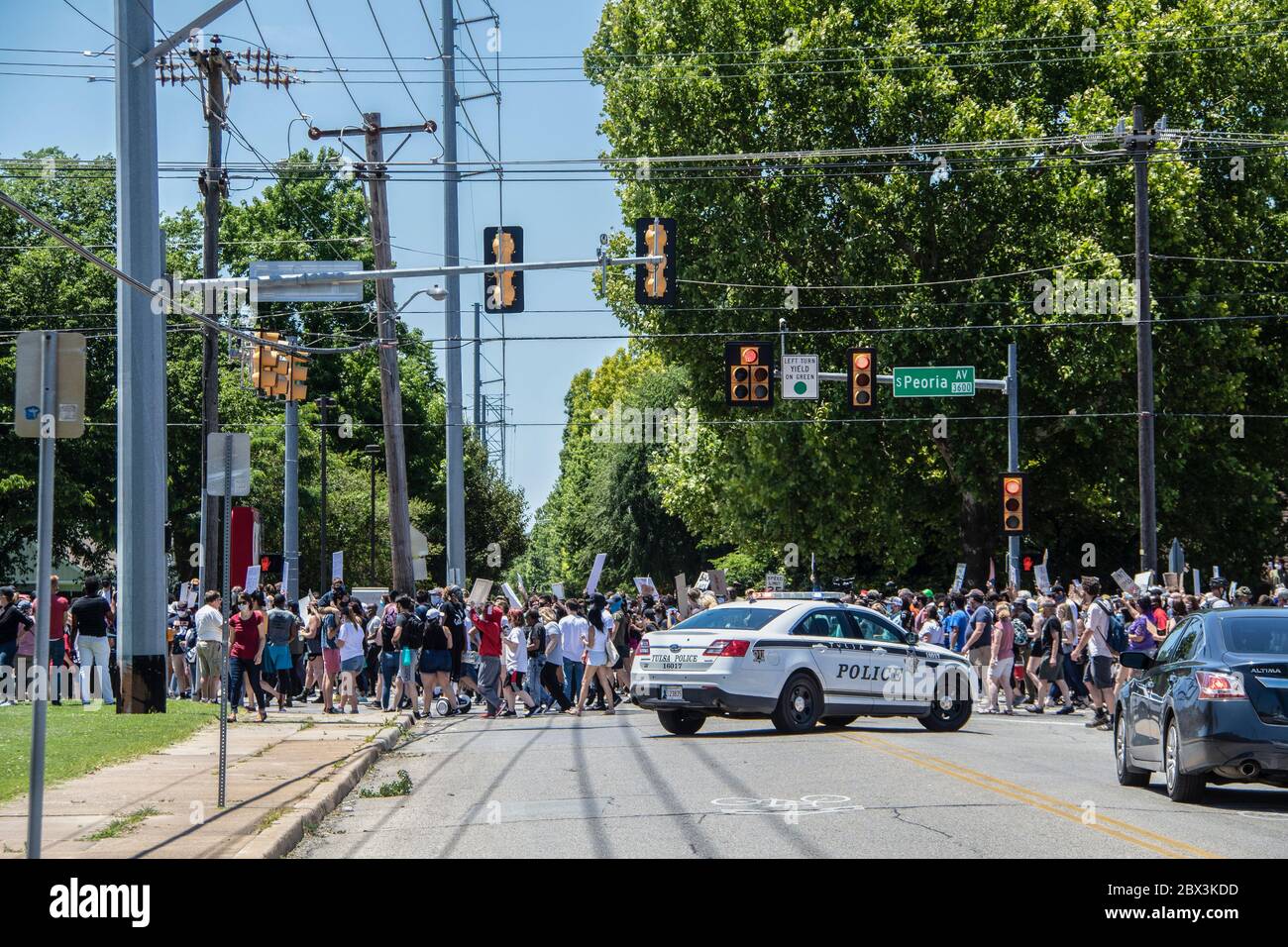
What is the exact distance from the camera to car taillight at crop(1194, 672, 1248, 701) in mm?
11891

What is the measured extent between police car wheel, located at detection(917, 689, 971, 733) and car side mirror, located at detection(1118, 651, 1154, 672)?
7.64 meters

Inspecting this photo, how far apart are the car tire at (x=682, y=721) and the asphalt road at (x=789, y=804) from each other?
33.3 inches

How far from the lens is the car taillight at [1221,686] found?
11.9 meters

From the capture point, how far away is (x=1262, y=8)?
4016 cm

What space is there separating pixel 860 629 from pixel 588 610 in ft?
22.7

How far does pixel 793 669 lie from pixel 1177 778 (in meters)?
7.52

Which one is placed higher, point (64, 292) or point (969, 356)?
point (64, 292)

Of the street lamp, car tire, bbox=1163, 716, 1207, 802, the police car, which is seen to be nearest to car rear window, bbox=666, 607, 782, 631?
the police car

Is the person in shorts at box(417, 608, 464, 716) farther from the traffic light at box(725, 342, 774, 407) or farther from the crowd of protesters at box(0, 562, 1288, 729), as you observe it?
the traffic light at box(725, 342, 774, 407)

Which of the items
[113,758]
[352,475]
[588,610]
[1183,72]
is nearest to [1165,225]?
[1183,72]

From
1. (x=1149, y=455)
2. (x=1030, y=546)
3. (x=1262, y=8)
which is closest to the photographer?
(x=1149, y=455)

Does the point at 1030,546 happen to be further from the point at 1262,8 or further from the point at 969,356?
the point at 1262,8

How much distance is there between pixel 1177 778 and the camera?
41.3 feet

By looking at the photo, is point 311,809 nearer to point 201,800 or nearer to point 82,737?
point 201,800
